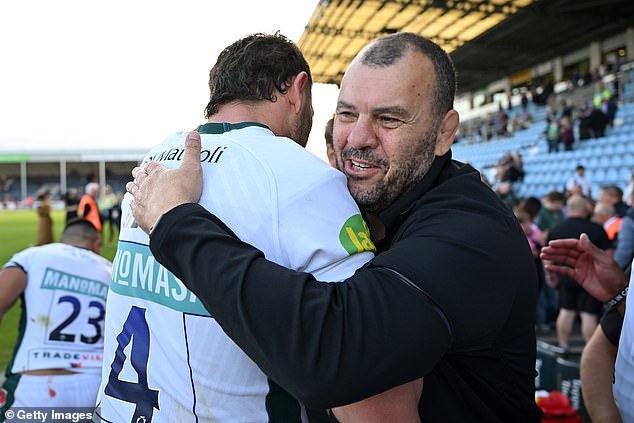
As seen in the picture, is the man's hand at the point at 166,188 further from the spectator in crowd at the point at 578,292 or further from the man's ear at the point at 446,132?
the spectator in crowd at the point at 578,292

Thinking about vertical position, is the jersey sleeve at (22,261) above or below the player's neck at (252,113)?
below

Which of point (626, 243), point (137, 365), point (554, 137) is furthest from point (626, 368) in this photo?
point (554, 137)

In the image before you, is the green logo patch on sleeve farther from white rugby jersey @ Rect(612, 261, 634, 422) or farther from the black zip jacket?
white rugby jersey @ Rect(612, 261, 634, 422)

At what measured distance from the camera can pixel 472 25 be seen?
20.2 m

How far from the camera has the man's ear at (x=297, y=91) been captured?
1528 mm

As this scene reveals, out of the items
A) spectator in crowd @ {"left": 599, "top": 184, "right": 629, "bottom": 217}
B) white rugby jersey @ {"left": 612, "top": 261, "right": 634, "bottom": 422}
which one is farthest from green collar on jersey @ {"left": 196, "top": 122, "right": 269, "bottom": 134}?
spectator in crowd @ {"left": 599, "top": 184, "right": 629, "bottom": 217}

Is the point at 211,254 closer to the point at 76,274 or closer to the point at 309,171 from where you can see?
the point at 309,171

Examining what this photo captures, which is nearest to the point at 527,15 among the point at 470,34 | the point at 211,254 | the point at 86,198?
the point at 470,34

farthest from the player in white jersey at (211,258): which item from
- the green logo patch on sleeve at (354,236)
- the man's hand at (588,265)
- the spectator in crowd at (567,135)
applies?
the spectator in crowd at (567,135)

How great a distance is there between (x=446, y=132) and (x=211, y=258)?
81cm

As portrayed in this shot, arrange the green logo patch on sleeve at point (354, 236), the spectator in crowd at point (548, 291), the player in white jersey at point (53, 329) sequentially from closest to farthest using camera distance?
the green logo patch on sleeve at point (354, 236)
the player in white jersey at point (53, 329)
the spectator in crowd at point (548, 291)

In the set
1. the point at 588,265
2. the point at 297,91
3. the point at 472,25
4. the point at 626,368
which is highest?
the point at 472,25

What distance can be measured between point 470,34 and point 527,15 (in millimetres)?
2376

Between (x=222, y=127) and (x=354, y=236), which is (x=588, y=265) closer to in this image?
(x=354, y=236)
